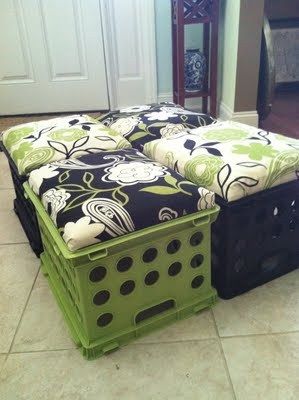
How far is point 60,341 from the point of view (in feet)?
3.21

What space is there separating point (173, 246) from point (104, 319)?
237 millimetres

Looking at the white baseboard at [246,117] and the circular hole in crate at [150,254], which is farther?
the white baseboard at [246,117]

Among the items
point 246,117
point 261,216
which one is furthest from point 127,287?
point 246,117

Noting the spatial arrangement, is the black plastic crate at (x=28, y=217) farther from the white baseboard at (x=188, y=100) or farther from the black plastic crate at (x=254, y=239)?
the white baseboard at (x=188, y=100)

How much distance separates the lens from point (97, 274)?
0.86 meters

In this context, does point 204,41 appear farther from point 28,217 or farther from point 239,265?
point 239,265

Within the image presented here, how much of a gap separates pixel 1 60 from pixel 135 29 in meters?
0.97

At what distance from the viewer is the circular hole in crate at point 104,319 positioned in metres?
0.91

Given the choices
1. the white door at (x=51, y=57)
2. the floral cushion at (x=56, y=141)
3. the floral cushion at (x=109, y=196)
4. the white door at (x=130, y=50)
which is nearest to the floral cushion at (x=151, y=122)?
the floral cushion at (x=56, y=141)

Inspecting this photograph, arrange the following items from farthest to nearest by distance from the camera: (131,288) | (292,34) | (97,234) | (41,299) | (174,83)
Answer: (292,34) → (174,83) → (41,299) → (131,288) → (97,234)

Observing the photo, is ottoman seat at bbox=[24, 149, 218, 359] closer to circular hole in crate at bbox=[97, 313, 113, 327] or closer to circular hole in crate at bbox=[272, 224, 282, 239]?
circular hole in crate at bbox=[97, 313, 113, 327]

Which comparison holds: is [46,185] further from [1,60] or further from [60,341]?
[1,60]

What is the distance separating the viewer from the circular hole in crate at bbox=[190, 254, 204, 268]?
1.00 m

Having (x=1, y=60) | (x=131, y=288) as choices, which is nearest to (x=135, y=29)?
(x=1, y=60)
